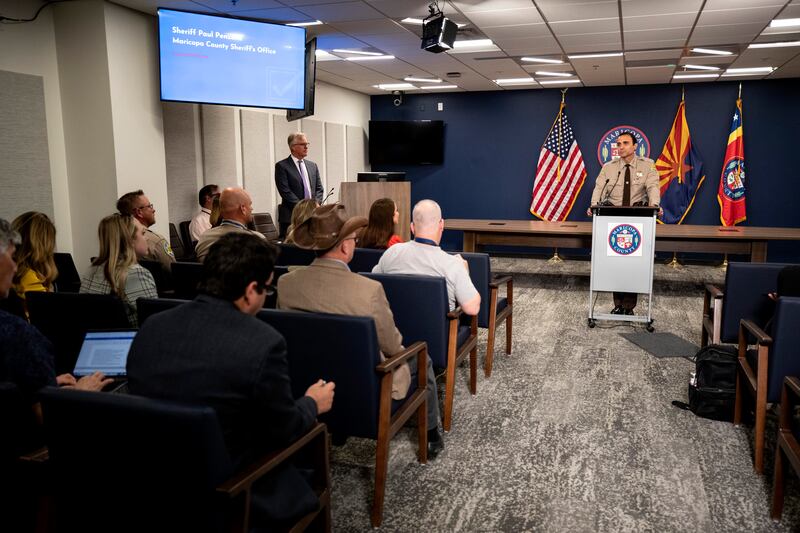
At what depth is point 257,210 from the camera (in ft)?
26.1

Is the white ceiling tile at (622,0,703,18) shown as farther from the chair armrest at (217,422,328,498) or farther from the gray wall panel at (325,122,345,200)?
the gray wall panel at (325,122,345,200)

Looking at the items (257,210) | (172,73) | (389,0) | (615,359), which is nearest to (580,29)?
(389,0)

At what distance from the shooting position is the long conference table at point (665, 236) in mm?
6230

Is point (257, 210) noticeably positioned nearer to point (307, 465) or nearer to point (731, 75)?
point (307, 465)

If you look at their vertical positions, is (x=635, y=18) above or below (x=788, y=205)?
above

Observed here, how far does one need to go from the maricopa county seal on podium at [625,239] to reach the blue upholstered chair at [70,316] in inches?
156

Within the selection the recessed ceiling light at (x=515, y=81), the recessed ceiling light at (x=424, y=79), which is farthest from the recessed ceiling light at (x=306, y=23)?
the recessed ceiling light at (x=515, y=81)

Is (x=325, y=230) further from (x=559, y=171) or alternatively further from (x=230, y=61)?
(x=559, y=171)

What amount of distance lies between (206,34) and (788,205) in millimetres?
8762

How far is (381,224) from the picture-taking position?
4000 mm

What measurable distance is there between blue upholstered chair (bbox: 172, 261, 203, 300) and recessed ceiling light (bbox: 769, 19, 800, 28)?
552 cm

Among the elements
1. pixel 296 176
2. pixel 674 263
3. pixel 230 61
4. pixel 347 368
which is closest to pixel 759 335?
pixel 347 368

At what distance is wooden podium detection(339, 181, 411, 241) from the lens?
600cm

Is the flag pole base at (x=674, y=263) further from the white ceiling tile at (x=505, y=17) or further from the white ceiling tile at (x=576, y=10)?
the white ceiling tile at (x=505, y=17)
